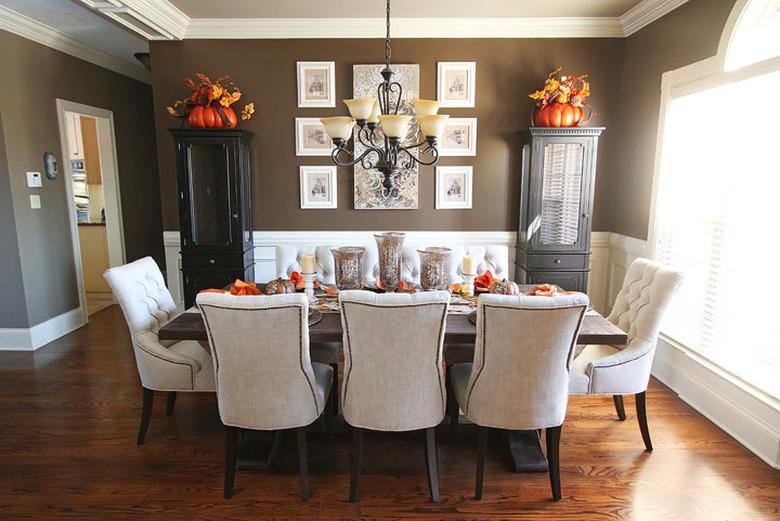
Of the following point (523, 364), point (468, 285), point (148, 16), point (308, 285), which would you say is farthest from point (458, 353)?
point (148, 16)

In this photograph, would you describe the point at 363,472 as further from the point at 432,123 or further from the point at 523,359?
the point at 432,123

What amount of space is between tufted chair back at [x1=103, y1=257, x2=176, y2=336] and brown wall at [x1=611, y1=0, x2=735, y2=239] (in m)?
3.41

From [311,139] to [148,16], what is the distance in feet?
4.68

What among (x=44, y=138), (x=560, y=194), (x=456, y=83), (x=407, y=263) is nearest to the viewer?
(x=407, y=263)

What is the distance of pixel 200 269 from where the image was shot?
374 cm

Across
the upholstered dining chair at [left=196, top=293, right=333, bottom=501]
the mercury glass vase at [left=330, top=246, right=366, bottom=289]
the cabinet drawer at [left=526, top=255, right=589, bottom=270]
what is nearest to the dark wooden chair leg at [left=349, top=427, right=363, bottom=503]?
the upholstered dining chair at [left=196, top=293, right=333, bottom=501]

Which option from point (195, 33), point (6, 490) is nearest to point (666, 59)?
point (195, 33)

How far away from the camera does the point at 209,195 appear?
12.2 ft

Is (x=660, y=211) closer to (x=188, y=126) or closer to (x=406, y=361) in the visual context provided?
(x=406, y=361)

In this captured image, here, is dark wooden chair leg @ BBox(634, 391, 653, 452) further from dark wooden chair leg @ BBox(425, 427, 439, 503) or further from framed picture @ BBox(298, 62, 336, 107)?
framed picture @ BBox(298, 62, 336, 107)

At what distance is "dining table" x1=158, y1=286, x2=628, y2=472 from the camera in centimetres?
201

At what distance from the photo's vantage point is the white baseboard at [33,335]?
3.81 metres

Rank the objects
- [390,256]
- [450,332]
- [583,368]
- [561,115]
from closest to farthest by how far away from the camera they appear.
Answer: [450,332], [583,368], [390,256], [561,115]

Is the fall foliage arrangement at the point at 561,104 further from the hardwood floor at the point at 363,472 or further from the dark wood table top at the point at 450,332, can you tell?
the hardwood floor at the point at 363,472
